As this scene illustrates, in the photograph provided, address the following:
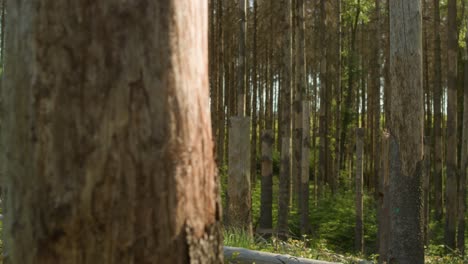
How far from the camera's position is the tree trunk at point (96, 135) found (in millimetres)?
1160

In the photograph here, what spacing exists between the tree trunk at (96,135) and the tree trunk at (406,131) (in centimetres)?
435

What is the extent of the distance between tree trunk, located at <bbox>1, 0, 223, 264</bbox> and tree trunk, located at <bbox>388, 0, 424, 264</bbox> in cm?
435

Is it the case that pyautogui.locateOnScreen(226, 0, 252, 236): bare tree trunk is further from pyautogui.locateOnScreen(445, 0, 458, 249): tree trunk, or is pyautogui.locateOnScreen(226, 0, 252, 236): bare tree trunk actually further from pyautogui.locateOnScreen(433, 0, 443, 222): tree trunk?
pyautogui.locateOnScreen(433, 0, 443, 222): tree trunk

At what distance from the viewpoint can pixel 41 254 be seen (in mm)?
1166

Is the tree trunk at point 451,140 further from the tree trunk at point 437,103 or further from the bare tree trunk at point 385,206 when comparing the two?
the bare tree trunk at point 385,206

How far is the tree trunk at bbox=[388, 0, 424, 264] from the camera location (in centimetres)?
519

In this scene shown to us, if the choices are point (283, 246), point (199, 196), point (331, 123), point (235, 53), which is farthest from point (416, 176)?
point (235, 53)

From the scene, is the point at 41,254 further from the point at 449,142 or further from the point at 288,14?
the point at 449,142

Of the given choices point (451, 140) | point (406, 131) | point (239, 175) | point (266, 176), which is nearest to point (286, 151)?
point (266, 176)

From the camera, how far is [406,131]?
205 inches

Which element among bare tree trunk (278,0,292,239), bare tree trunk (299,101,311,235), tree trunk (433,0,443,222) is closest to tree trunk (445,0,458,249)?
tree trunk (433,0,443,222)

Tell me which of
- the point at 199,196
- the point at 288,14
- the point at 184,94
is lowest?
the point at 199,196

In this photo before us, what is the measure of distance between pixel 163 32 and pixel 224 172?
1662 cm

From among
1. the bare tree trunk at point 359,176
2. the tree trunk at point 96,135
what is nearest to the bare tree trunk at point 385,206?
the bare tree trunk at point 359,176
